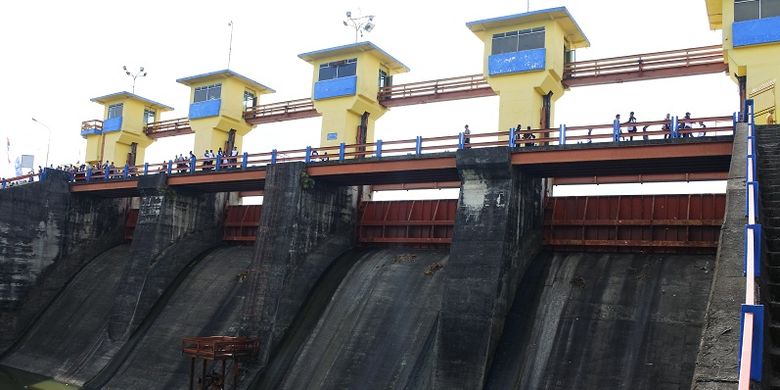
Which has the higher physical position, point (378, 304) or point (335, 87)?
point (335, 87)

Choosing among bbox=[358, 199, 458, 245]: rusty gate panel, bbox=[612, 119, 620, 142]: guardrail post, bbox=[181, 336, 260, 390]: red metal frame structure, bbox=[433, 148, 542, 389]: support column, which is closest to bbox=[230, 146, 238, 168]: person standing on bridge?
bbox=[358, 199, 458, 245]: rusty gate panel

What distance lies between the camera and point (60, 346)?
30906 mm

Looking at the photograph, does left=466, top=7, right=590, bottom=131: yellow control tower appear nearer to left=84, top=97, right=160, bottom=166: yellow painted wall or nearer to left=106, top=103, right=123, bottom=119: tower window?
left=84, top=97, right=160, bottom=166: yellow painted wall

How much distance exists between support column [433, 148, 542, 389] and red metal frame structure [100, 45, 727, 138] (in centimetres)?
759

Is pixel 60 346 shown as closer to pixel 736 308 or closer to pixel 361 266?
pixel 361 266

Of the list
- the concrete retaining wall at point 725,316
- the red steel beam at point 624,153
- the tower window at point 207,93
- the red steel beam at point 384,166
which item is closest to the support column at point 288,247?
the red steel beam at point 384,166

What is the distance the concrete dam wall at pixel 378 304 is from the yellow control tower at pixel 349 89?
5.21 m

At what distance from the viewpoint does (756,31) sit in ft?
74.3

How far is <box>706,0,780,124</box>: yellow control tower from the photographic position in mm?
22219

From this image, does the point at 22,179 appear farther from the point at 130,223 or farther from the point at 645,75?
the point at 645,75

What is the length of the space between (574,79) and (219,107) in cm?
2174

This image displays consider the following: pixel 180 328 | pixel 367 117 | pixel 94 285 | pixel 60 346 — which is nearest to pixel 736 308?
pixel 180 328

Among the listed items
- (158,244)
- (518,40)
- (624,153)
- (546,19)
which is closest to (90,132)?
(158,244)

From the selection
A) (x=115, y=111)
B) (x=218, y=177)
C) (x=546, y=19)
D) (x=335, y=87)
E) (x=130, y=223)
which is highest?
(x=546, y=19)
